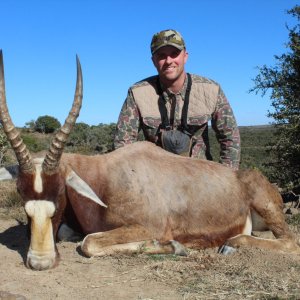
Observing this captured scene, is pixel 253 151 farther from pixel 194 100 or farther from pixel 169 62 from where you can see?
pixel 169 62

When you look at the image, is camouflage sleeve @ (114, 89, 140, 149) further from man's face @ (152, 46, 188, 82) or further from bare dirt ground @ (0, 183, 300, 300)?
bare dirt ground @ (0, 183, 300, 300)

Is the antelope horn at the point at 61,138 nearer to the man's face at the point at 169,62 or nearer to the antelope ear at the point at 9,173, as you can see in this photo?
the antelope ear at the point at 9,173

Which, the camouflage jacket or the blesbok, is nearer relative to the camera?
the blesbok

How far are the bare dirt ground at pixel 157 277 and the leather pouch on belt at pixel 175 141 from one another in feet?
6.24

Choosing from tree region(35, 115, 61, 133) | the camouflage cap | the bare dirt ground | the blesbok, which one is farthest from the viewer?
tree region(35, 115, 61, 133)

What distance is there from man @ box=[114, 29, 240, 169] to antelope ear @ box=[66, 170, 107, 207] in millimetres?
2071

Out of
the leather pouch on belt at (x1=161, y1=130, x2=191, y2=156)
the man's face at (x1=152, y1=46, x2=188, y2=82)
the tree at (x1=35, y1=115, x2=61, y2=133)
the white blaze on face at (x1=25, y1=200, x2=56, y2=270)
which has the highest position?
the tree at (x1=35, y1=115, x2=61, y2=133)

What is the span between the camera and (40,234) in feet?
14.7

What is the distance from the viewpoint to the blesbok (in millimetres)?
4656

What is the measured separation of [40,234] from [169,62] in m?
3.44

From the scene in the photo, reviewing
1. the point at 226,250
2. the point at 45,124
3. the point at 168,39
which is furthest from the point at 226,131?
the point at 45,124

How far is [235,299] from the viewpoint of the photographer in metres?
3.61

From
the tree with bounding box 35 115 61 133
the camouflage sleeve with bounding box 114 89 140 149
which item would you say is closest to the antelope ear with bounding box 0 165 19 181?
the camouflage sleeve with bounding box 114 89 140 149

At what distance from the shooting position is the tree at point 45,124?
4245cm
